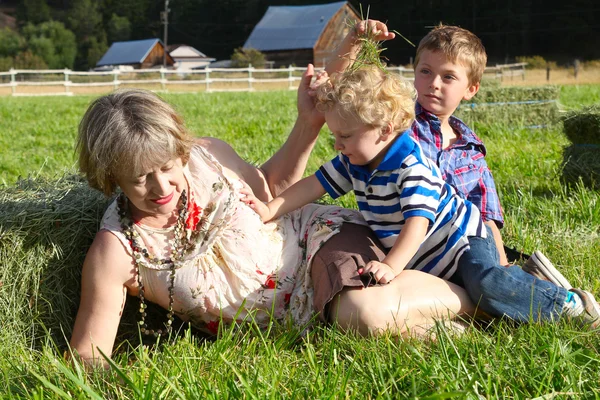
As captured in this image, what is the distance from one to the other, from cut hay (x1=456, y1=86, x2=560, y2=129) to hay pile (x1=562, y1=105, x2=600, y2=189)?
10.2ft

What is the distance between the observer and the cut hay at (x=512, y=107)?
9211 mm

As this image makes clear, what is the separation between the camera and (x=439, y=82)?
A: 3494mm

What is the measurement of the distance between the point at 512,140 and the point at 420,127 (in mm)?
4485

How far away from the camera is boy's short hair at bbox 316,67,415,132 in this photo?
8.98ft

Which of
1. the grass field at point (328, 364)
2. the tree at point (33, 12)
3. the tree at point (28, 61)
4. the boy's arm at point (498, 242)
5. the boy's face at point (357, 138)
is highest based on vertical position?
the tree at point (33, 12)

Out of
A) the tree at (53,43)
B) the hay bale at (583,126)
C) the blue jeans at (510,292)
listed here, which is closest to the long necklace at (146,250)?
the blue jeans at (510,292)

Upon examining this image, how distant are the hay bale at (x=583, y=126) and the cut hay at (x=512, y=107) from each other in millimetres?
3056

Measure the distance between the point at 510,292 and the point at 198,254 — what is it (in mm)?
1219

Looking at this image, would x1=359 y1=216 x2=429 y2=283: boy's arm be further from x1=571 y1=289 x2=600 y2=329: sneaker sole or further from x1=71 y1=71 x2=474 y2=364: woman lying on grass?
x1=571 y1=289 x2=600 y2=329: sneaker sole

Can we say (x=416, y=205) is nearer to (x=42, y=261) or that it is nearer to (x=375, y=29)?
(x=375, y=29)

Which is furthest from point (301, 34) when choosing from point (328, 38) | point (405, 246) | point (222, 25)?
point (405, 246)

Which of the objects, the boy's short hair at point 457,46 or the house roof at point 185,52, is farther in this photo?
the house roof at point 185,52

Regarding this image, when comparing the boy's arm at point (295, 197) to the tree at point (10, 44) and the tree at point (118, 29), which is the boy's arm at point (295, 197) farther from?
the tree at point (118, 29)

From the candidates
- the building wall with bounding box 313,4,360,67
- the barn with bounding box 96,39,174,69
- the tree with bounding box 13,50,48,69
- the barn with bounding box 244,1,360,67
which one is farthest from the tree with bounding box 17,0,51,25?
the building wall with bounding box 313,4,360,67
